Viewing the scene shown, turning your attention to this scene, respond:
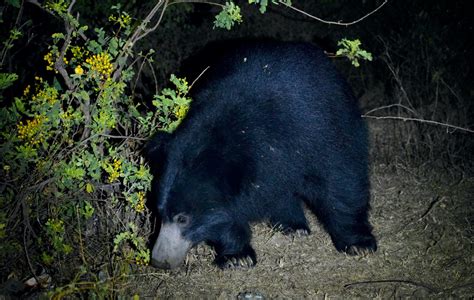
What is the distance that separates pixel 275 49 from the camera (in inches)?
181

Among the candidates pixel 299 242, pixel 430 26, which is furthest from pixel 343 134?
pixel 430 26

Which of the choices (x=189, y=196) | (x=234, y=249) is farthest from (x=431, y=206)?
(x=189, y=196)

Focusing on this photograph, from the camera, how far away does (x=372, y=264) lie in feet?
14.2

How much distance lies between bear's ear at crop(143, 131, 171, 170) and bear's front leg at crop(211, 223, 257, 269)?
700 mm

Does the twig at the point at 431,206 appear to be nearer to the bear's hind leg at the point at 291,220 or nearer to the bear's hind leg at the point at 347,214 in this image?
the bear's hind leg at the point at 347,214

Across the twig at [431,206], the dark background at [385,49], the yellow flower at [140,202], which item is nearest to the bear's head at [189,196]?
the yellow flower at [140,202]

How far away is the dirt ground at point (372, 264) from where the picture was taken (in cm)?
396

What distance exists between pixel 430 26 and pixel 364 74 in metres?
1.03

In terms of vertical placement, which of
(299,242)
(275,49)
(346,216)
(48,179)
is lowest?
(299,242)

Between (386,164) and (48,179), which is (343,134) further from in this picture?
(48,179)

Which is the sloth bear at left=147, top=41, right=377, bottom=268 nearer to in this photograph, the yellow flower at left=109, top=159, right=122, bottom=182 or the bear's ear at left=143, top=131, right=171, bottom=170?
the bear's ear at left=143, top=131, right=171, bottom=170

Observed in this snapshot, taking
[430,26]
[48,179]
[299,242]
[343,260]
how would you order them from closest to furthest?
[48,179] < [343,260] < [299,242] < [430,26]

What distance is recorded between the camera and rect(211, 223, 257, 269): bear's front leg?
4336 millimetres

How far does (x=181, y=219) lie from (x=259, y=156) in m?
0.67
